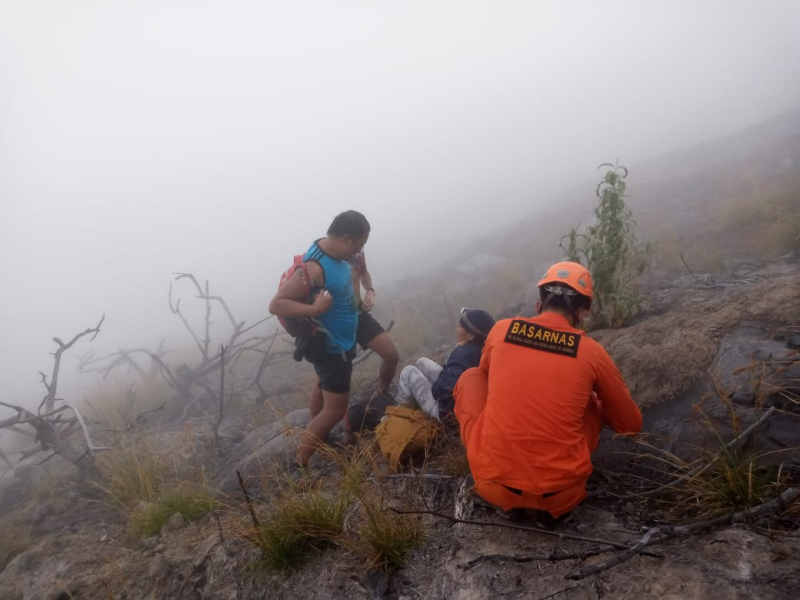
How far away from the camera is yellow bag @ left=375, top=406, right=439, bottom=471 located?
9.35ft

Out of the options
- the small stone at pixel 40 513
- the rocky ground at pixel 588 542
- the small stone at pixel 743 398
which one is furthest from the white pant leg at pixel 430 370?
the small stone at pixel 40 513

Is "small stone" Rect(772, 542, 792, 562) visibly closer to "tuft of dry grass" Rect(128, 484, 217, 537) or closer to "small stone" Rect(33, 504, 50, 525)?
"tuft of dry grass" Rect(128, 484, 217, 537)

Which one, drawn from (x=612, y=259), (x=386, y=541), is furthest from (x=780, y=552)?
(x=612, y=259)

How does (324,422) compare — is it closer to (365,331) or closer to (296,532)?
(365,331)

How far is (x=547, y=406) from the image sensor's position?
186 cm

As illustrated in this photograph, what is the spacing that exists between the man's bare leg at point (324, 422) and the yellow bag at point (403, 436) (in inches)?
12.9

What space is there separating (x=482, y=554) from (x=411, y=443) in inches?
37.9

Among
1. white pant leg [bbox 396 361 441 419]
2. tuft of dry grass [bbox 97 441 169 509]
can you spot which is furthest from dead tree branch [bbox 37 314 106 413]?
white pant leg [bbox 396 361 441 419]

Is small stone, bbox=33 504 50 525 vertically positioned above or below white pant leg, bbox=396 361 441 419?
below

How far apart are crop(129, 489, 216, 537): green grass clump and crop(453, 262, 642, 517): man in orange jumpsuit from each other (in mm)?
2040

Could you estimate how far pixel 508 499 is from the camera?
1.99m

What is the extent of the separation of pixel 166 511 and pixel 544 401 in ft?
8.88

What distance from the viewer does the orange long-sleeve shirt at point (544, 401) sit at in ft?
6.13

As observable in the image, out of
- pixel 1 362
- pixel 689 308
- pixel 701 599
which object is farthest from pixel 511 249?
pixel 1 362
